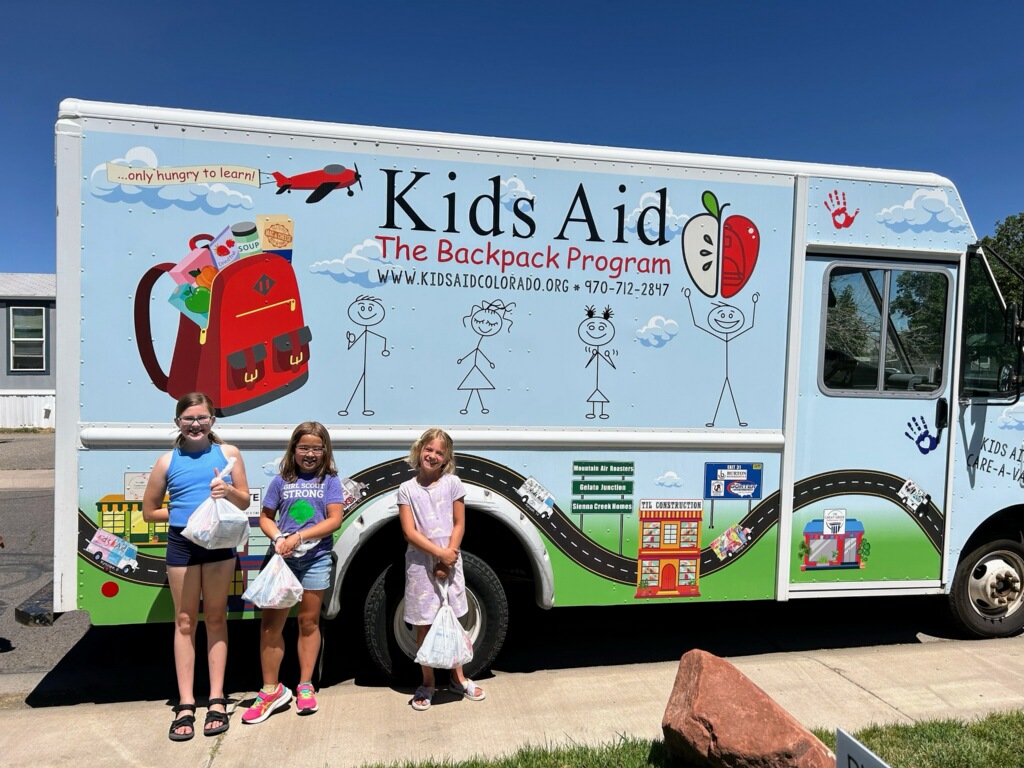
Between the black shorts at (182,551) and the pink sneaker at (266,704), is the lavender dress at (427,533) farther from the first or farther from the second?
the black shorts at (182,551)

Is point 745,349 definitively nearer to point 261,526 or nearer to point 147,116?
point 261,526

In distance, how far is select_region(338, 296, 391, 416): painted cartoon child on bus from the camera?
3.55 m

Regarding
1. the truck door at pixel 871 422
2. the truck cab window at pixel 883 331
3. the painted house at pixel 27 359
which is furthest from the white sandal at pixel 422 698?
the painted house at pixel 27 359

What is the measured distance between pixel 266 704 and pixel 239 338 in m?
1.81

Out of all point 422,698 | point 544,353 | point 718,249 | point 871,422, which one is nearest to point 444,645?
point 422,698

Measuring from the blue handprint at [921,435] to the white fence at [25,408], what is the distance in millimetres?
19880

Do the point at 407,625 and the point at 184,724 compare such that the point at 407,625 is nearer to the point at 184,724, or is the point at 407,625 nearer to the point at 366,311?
the point at 184,724

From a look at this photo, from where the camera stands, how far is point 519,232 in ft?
12.1

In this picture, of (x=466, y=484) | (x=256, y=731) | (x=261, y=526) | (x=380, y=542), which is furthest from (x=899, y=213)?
(x=256, y=731)

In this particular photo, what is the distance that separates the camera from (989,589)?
14.6 ft

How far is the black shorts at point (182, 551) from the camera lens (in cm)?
320

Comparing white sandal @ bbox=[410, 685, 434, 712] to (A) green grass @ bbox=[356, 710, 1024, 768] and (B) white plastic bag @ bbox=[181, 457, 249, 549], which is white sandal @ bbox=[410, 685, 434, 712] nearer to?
(A) green grass @ bbox=[356, 710, 1024, 768]

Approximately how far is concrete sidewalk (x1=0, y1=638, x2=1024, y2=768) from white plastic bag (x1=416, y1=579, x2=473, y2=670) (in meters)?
0.30

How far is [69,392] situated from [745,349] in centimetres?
351
